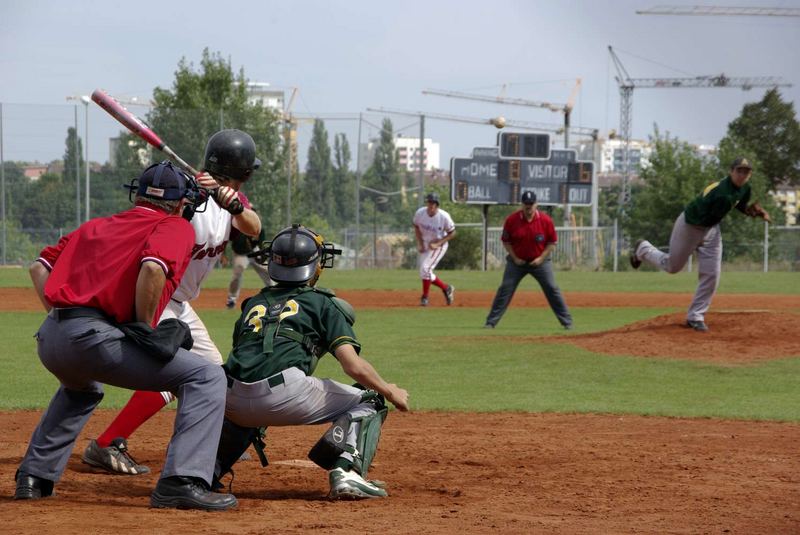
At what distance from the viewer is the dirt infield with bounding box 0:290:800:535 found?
16.5ft

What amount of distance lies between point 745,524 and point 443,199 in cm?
6629

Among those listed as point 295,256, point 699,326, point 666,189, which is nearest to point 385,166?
point 666,189

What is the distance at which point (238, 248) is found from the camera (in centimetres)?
698

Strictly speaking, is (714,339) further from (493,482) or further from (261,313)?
(261,313)

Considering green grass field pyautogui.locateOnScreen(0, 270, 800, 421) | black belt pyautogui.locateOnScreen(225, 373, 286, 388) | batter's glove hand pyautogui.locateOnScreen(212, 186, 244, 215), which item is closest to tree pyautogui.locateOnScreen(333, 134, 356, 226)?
green grass field pyautogui.locateOnScreen(0, 270, 800, 421)

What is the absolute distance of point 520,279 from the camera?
15656 mm

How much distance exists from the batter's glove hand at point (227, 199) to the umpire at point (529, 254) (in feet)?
32.2

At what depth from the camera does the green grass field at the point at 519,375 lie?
32.0ft

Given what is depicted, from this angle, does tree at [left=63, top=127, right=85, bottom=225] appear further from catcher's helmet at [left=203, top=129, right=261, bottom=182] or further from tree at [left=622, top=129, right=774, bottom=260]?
catcher's helmet at [left=203, top=129, right=261, bottom=182]

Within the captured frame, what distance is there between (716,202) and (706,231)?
504 millimetres

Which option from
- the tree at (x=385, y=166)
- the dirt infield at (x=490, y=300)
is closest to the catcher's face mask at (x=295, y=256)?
the dirt infield at (x=490, y=300)

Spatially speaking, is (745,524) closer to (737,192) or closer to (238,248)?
(238,248)

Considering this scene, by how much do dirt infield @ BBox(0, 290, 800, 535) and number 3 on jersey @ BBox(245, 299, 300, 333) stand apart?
0.89m

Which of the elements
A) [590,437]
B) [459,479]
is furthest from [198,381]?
[590,437]
